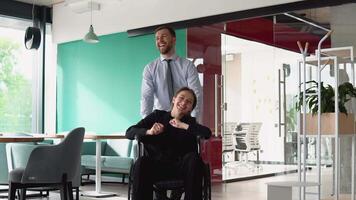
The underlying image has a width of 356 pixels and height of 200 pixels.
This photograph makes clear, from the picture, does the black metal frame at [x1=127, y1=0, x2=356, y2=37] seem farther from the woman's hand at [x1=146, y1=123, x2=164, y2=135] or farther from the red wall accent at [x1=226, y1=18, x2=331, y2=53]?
the woman's hand at [x1=146, y1=123, x2=164, y2=135]

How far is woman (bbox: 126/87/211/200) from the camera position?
3154 millimetres

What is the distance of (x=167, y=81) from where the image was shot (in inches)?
139

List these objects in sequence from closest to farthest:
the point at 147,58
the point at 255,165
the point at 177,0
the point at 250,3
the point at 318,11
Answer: the point at 318,11 → the point at 250,3 → the point at 177,0 → the point at 147,58 → the point at 255,165

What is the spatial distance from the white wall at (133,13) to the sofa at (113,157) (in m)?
1.93

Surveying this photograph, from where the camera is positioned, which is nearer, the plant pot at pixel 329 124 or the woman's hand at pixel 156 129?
the woman's hand at pixel 156 129

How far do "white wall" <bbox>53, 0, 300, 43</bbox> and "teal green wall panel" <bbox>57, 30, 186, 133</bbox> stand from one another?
215 millimetres

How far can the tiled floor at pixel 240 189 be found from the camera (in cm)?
567

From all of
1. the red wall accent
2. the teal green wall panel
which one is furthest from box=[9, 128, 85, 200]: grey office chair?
the teal green wall panel

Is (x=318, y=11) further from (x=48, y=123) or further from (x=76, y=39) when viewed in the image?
(x=48, y=123)

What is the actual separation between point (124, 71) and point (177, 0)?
166 cm

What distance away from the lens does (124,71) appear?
8477mm

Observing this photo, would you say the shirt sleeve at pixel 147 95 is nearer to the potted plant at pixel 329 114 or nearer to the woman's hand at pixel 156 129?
the woman's hand at pixel 156 129

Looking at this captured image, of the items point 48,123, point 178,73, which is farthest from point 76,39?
point 178,73

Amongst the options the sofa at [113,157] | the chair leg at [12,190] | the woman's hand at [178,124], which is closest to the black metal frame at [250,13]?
the sofa at [113,157]
